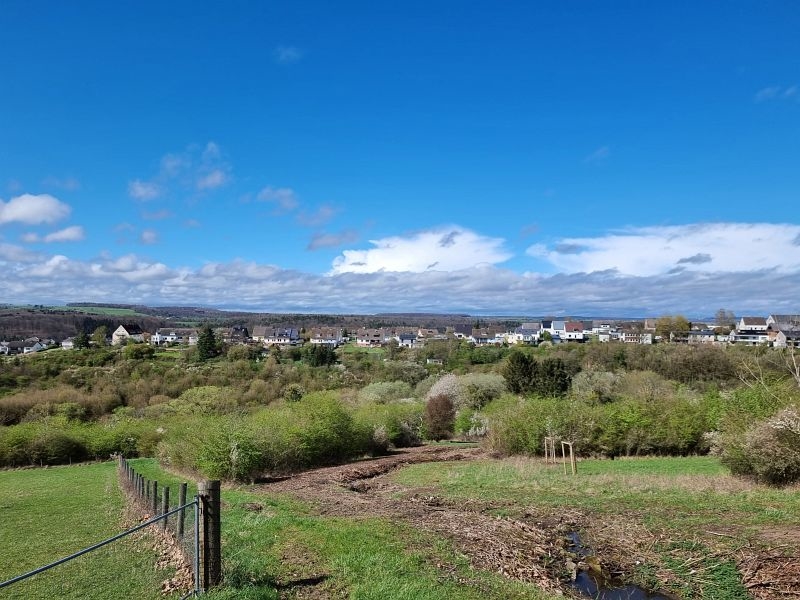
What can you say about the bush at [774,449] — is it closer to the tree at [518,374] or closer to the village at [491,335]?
the tree at [518,374]

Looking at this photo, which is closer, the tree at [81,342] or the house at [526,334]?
the tree at [81,342]

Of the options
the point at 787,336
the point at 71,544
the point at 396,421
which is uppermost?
the point at 787,336

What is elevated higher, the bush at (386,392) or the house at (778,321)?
the house at (778,321)

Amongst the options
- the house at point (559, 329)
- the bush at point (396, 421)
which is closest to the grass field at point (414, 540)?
the bush at point (396, 421)

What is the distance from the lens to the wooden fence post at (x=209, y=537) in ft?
21.6

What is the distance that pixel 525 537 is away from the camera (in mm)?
11055

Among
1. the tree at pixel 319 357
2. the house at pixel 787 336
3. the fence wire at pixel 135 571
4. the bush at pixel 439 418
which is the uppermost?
the house at pixel 787 336

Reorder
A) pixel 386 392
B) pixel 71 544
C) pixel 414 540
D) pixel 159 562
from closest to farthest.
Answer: pixel 159 562, pixel 414 540, pixel 71 544, pixel 386 392

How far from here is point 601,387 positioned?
2013 inches

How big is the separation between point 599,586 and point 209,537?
7.00 m

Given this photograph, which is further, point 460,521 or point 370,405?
point 370,405

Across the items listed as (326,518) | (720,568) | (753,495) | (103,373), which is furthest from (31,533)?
(103,373)

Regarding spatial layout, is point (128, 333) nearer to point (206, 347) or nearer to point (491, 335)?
point (206, 347)

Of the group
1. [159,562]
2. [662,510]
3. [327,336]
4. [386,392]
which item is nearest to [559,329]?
[327,336]
